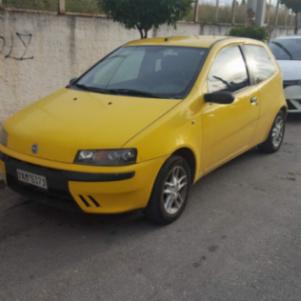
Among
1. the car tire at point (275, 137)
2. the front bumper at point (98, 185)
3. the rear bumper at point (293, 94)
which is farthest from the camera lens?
the rear bumper at point (293, 94)

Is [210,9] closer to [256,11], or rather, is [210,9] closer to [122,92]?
[256,11]

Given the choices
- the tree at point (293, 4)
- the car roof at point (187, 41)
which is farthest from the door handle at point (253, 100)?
the tree at point (293, 4)

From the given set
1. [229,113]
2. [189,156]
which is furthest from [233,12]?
[189,156]


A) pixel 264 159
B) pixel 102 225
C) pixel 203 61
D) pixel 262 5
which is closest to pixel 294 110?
pixel 264 159

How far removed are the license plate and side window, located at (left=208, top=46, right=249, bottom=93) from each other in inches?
71.9

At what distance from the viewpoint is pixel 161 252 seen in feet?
11.2

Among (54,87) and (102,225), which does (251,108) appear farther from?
(54,87)

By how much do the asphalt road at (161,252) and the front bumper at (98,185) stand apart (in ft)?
1.09

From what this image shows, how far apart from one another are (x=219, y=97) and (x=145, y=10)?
3312 mm

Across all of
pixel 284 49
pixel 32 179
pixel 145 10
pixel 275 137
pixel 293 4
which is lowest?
pixel 275 137

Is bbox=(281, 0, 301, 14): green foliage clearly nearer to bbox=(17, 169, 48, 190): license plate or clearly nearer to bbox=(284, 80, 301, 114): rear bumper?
bbox=(284, 80, 301, 114): rear bumper

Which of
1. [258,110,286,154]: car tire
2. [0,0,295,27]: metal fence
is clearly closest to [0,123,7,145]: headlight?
[0,0,295,27]: metal fence

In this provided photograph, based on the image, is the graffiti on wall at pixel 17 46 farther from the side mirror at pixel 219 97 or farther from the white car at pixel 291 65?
the white car at pixel 291 65

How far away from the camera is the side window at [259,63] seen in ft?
17.0
